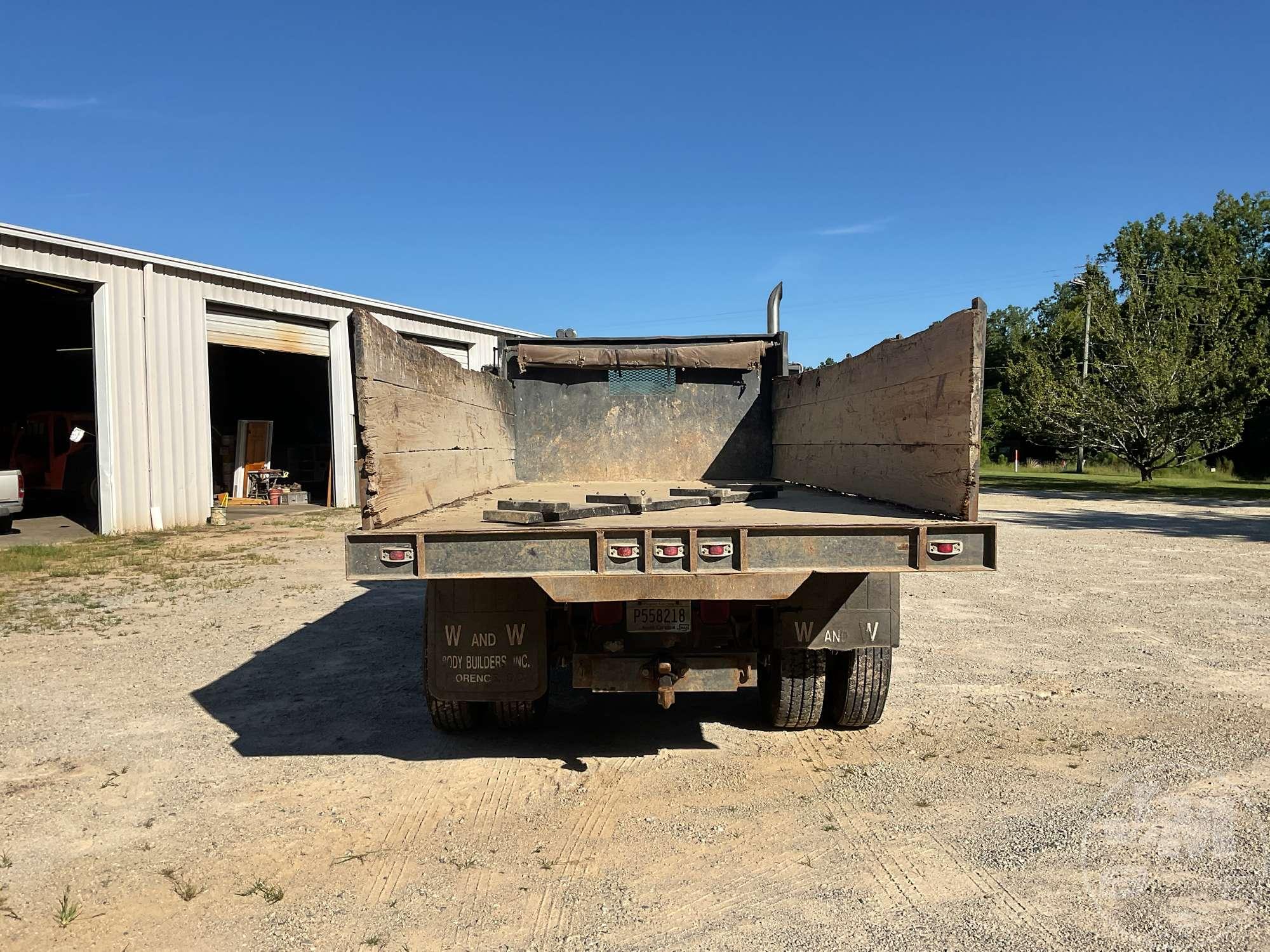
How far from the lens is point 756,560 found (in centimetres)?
358

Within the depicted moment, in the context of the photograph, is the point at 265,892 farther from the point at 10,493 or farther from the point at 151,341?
the point at 151,341

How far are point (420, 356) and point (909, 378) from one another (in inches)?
105

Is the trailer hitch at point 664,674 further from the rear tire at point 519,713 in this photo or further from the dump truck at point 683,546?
the rear tire at point 519,713

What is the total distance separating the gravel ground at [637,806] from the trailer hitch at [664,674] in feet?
1.52

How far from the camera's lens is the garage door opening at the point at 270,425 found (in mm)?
21453

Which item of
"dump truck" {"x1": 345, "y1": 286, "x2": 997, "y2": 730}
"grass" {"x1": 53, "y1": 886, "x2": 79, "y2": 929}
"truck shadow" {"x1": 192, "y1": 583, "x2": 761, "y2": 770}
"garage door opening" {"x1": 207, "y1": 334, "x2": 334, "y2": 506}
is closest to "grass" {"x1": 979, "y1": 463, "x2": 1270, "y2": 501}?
"garage door opening" {"x1": 207, "y1": 334, "x2": 334, "y2": 506}

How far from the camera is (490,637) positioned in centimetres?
425

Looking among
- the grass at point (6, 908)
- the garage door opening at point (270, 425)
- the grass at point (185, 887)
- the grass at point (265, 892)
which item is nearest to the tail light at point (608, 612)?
the grass at point (265, 892)

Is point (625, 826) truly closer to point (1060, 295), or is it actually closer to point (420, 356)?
point (420, 356)

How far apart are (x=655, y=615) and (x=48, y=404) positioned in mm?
26565

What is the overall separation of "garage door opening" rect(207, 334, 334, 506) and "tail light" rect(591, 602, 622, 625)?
54.2ft

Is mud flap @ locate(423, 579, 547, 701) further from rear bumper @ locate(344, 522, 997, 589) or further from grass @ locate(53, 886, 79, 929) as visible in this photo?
grass @ locate(53, 886, 79, 929)

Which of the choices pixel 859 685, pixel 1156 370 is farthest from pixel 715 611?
pixel 1156 370

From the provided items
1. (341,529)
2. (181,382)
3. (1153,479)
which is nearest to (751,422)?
(341,529)
